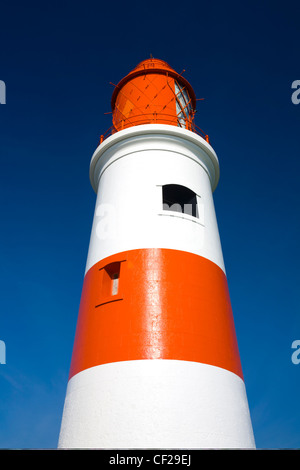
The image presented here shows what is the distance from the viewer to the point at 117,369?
246 inches

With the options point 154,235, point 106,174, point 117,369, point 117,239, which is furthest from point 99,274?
point 106,174

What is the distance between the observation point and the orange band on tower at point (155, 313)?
21.2 ft

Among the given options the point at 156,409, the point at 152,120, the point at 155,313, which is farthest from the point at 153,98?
the point at 156,409

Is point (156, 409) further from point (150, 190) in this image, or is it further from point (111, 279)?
point (150, 190)

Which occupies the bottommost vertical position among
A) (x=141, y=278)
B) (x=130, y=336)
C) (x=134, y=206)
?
(x=130, y=336)

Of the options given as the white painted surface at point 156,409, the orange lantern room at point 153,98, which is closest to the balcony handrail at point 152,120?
the orange lantern room at point 153,98

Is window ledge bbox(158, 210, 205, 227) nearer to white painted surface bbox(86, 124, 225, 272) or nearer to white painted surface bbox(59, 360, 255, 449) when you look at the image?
white painted surface bbox(86, 124, 225, 272)

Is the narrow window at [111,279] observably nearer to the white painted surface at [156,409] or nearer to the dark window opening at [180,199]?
the white painted surface at [156,409]

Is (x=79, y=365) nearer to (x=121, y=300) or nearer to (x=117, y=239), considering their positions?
(x=121, y=300)

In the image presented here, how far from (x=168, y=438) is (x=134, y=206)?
4.47m

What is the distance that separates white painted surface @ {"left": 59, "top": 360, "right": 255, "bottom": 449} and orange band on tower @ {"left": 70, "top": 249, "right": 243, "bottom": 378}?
235mm

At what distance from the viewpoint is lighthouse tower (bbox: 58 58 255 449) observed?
19.3ft

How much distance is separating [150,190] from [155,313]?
290cm
